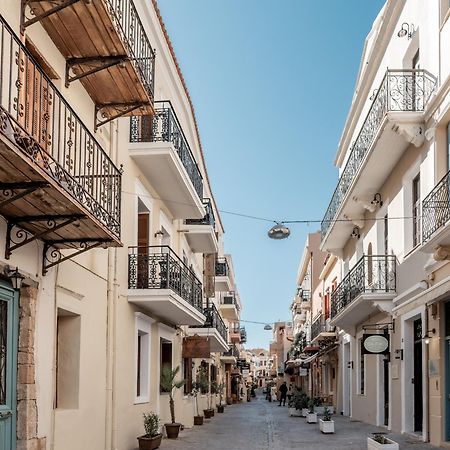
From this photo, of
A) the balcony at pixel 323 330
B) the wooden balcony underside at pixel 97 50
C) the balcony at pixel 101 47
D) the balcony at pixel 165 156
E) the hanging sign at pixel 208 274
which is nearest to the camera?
the balcony at pixel 101 47

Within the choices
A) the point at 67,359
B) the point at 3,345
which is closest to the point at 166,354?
the point at 67,359

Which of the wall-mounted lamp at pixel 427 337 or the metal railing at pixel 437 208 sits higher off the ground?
the metal railing at pixel 437 208

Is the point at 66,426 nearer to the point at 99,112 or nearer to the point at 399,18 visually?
the point at 99,112

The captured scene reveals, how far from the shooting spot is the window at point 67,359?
1095cm

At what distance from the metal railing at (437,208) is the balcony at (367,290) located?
16.7 feet

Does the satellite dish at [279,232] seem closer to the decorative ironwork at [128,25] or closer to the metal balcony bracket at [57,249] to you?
the decorative ironwork at [128,25]

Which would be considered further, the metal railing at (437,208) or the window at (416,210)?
the window at (416,210)

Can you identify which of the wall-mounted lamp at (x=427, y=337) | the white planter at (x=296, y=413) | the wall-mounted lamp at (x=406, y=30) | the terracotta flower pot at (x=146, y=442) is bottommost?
the white planter at (x=296, y=413)

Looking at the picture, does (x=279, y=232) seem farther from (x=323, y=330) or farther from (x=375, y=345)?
(x=323, y=330)

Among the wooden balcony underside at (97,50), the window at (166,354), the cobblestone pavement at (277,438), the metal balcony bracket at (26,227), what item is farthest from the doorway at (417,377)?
the metal balcony bracket at (26,227)

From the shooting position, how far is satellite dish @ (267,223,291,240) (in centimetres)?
1756

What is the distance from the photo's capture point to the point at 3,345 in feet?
27.3

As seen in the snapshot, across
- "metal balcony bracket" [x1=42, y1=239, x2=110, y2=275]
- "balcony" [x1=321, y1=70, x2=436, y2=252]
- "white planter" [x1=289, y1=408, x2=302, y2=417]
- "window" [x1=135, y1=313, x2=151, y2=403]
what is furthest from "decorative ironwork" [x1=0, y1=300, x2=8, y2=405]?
"white planter" [x1=289, y1=408, x2=302, y2=417]

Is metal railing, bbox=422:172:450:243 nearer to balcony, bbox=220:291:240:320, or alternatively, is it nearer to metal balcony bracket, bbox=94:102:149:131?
metal balcony bracket, bbox=94:102:149:131
